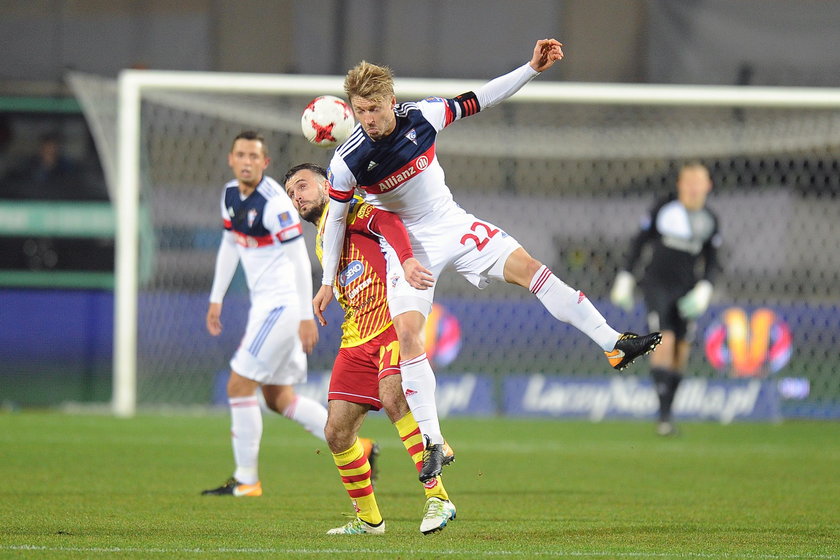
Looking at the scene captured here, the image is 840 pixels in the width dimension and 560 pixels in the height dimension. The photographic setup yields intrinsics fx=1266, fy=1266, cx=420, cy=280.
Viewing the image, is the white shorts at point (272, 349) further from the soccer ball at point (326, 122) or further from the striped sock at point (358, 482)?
the striped sock at point (358, 482)

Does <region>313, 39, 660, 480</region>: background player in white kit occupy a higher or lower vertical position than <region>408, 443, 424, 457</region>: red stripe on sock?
higher

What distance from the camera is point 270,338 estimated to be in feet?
25.2

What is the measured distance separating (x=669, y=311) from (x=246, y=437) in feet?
18.2

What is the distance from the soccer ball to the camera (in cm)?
626

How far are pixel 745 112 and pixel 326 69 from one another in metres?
4.98

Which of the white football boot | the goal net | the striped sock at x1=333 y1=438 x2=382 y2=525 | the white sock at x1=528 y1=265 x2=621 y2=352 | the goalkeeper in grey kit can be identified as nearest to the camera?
the white football boot

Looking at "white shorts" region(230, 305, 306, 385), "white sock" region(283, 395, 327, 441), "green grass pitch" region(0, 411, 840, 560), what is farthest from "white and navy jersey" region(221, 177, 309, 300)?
"green grass pitch" region(0, 411, 840, 560)

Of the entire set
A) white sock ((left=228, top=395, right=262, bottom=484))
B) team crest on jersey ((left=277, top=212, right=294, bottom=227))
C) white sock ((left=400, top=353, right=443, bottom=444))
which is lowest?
white sock ((left=228, top=395, right=262, bottom=484))

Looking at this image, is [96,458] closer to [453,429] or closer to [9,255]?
[453,429]

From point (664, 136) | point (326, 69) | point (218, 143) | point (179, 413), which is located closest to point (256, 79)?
point (218, 143)

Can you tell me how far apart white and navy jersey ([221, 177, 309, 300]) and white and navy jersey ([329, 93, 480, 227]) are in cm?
170

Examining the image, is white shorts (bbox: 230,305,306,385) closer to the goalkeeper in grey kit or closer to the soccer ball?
the soccer ball

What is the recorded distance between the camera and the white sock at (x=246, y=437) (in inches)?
295

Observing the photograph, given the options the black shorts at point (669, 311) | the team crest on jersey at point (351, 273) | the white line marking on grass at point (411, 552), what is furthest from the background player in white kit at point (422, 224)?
the black shorts at point (669, 311)
